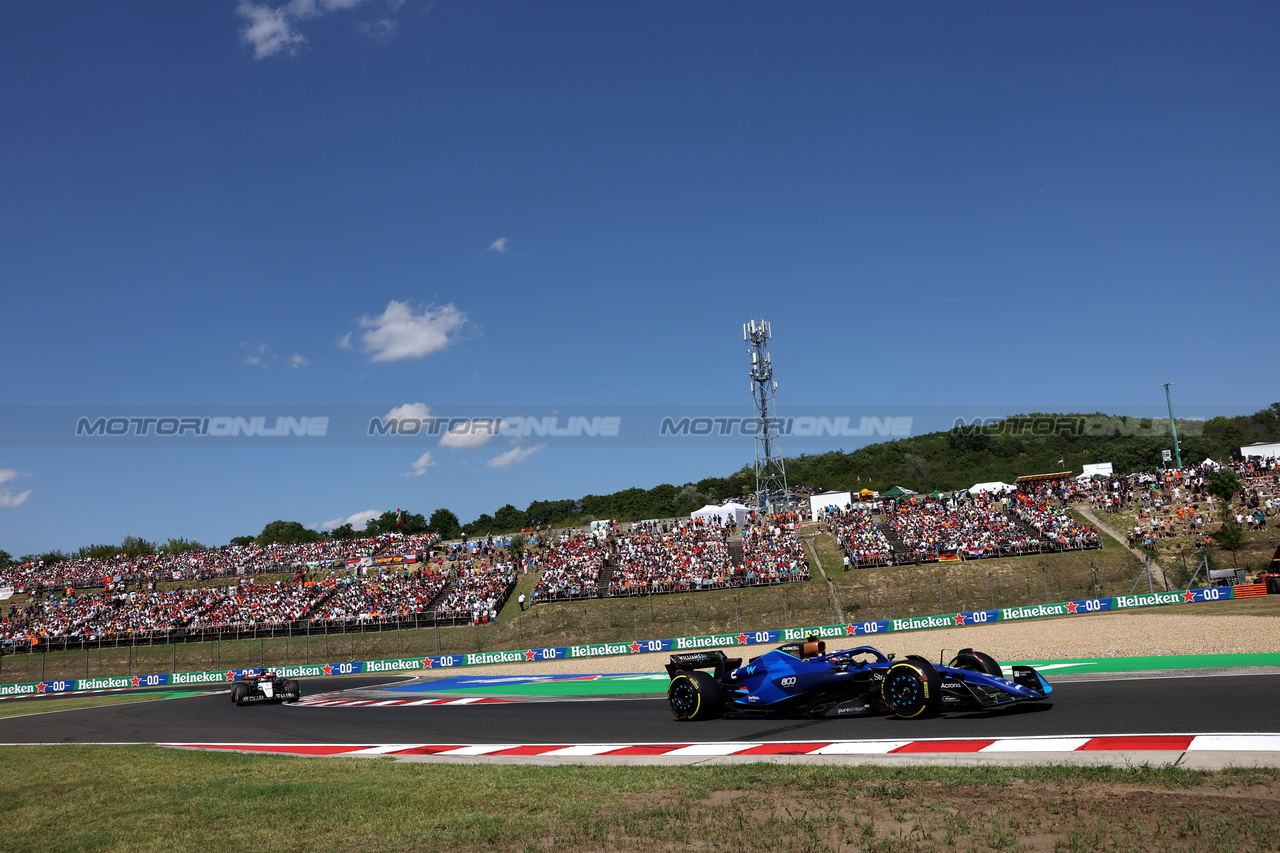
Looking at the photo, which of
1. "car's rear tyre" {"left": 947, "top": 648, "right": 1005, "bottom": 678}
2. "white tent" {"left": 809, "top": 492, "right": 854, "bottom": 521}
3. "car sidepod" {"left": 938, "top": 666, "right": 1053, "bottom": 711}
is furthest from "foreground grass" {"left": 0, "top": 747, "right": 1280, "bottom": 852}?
"white tent" {"left": 809, "top": 492, "right": 854, "bottom": 521}

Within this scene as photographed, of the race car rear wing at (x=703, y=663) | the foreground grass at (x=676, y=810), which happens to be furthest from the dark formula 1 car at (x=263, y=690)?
the foreground grass at (x=676, y=810)

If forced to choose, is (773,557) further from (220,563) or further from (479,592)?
(220,563)

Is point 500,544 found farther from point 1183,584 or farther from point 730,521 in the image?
point 1183,584

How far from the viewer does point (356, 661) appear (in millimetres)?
37250

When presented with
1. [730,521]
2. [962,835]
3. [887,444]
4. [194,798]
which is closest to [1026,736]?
[962,835]

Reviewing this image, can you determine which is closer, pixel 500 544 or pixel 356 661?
pixel 356 661

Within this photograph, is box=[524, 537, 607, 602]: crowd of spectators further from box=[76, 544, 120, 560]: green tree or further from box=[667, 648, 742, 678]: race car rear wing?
box=[76, 544, 120, 560]: green tree

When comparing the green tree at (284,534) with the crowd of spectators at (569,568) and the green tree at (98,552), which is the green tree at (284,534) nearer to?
the green tree at (98,552)

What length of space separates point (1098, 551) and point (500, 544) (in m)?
36.2

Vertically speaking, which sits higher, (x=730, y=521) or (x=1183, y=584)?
(x=730, y=521)

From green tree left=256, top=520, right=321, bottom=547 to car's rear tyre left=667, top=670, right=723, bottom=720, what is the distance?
85.2 metres

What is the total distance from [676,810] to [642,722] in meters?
7.14

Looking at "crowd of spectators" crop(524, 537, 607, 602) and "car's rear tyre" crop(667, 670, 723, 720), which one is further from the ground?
"crowd of spectators" crop(524, 537, 607, 602)

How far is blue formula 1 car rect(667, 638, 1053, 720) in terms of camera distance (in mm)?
10734
